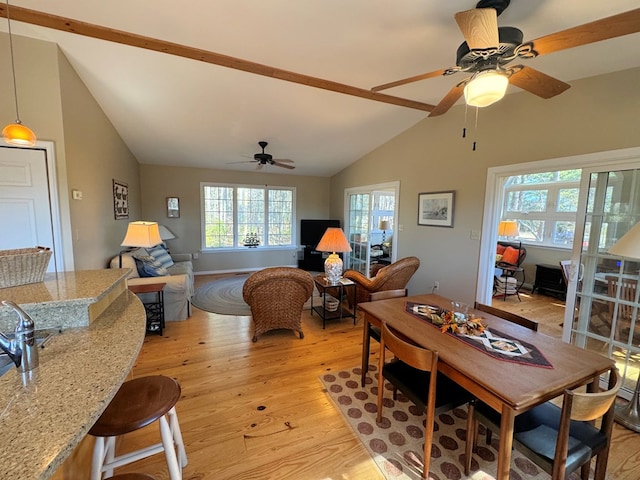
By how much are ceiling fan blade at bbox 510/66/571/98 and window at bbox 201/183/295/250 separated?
18.4 ft

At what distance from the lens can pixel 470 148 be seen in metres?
3.65

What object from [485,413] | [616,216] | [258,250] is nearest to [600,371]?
[485,413]

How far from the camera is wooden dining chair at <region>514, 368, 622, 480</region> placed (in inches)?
45.8

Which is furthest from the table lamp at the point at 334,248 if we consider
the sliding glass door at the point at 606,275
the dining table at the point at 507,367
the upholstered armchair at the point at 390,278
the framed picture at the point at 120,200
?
the framed picture at the point at 120,200

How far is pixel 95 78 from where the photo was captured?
10.2ft

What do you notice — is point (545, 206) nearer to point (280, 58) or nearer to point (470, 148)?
point (470, 148)

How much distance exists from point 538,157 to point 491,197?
63 centimetres

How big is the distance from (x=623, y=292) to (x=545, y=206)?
3944 mm


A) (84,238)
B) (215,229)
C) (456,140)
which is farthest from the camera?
(215,229)

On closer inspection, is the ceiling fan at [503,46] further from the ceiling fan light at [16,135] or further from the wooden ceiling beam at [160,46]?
the ceiling fan light at [16,135]

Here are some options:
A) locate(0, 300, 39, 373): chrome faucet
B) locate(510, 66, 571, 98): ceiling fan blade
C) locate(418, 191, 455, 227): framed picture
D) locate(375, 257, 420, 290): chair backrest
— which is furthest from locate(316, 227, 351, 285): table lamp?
locate(0, 300, 39, 373): chrome faucet

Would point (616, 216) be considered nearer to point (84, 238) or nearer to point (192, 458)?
point (192, 458)

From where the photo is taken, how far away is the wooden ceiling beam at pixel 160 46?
214 cm

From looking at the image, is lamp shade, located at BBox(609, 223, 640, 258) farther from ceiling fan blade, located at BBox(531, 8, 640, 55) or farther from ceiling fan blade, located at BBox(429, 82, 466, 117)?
ceiling fan blade, located at BBox(429, 82, 466, 117)
